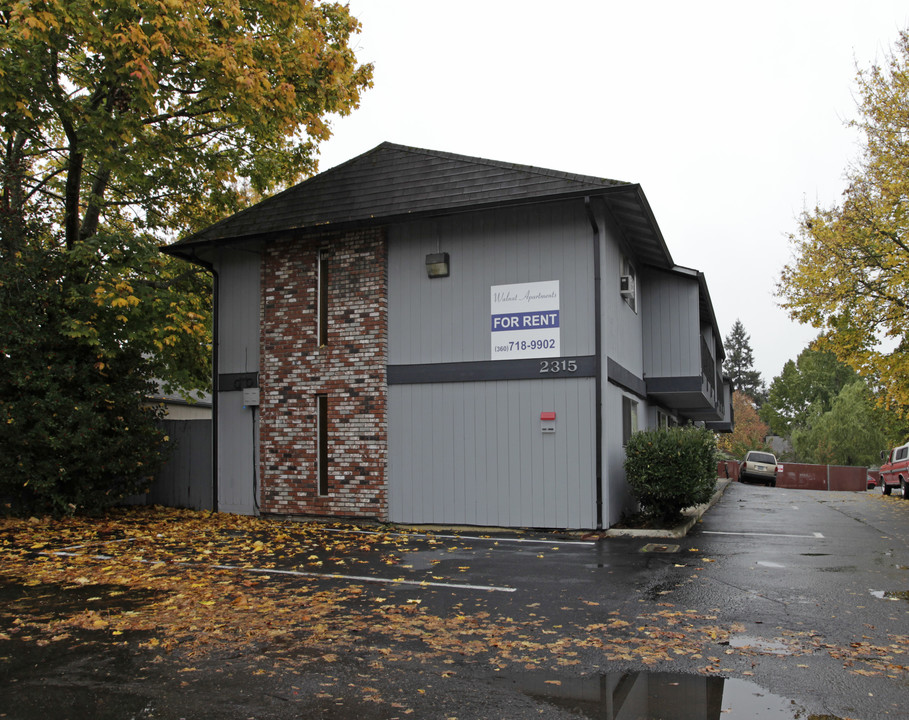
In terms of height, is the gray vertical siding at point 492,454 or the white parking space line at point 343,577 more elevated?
the gray vertical siding at point 492,454

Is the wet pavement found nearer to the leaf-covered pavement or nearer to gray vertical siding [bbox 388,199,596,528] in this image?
the leaf-covered pavement

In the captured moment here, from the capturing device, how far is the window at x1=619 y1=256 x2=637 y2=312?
1376 cm

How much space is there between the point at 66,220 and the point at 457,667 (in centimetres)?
1437

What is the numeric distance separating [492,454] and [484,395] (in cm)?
101

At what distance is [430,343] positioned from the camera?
13.4 m

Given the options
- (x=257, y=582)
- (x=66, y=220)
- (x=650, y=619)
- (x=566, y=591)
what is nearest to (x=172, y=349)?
(x=66, y=220)

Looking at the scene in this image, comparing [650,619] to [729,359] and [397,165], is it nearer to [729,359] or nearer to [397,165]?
[397,165]

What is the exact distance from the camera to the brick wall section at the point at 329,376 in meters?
13.5

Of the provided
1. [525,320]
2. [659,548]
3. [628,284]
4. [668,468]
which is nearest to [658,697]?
[659,548]

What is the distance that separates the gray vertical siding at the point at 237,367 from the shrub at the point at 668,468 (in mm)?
7129

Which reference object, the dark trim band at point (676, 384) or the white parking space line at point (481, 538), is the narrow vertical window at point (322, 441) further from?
the dark trim band at point (676, 384)

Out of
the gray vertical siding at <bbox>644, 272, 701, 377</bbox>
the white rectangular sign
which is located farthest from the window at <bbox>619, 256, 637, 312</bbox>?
the white rectangular sign

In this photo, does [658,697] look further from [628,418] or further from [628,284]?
[628,418]

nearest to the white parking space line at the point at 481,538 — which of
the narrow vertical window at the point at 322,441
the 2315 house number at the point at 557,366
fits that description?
the narrow vertical window at the point at 322,441
